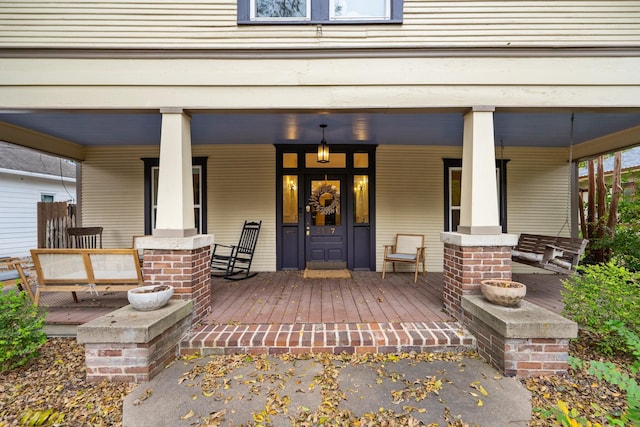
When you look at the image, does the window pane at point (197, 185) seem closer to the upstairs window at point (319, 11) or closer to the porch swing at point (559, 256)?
the upstairs window at point (319, 11)

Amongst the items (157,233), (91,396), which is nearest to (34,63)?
(157,233)

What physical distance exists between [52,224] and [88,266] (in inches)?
152

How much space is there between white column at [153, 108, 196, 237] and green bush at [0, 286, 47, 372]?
47.2 inches

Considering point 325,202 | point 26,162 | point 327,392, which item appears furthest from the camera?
point 26,162

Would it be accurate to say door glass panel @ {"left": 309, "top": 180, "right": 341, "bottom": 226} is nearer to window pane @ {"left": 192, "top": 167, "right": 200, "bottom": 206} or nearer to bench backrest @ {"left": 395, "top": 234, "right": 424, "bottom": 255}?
bench backrest @ {"left": 395, "top": 234, "right": 424, "bottom": 255}

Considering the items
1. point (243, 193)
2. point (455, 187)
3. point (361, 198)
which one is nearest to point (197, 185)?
point (243, 193)

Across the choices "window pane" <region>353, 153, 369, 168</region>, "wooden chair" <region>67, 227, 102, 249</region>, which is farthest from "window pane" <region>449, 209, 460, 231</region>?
"wooden chair" <region>67, 227, 102, 249</region>

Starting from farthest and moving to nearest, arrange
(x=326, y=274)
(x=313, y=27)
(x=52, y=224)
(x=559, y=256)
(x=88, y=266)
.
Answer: (x=52, y=224) → (x=326, y=274) → (x=559, y=256) → (x=313, y=27) → (x=88, y=266)

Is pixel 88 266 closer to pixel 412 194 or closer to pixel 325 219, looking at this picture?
pixel 325 219

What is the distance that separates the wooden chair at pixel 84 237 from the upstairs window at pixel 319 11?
15.5 feet

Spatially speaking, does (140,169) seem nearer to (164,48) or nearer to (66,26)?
(66,26)

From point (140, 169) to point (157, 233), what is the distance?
11.5ft

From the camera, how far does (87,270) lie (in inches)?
114

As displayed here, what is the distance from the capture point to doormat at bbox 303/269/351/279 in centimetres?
468
